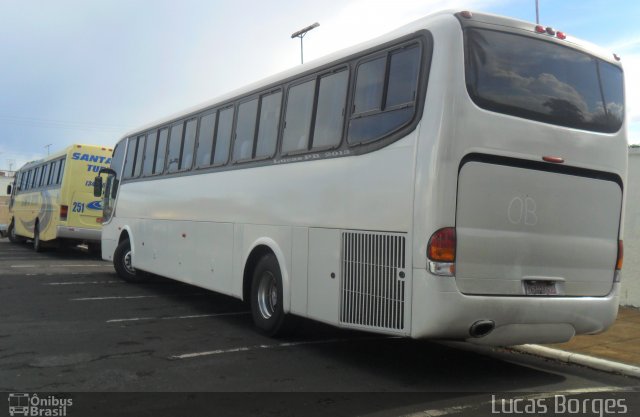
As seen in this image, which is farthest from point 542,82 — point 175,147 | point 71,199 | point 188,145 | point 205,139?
point 71,199

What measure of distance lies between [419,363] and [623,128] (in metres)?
3.43

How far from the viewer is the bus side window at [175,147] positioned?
35.9ft

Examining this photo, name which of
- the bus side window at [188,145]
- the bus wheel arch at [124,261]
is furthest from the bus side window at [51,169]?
the bus side window at [188,145]

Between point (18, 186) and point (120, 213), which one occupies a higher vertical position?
point (18, 186)

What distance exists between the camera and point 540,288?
589 cm

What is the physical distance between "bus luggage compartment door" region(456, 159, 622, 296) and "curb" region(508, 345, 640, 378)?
3.28ft

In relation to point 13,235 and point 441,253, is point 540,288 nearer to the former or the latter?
point 441,253

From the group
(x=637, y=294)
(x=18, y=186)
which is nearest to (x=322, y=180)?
(x=637, y=294)

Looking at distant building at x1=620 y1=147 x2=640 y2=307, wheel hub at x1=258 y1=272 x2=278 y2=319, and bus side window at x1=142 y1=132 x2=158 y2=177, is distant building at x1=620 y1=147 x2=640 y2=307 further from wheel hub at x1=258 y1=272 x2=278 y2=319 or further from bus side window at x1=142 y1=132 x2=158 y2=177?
bus side window at x1=142 y1=132 x2=158 y2=177

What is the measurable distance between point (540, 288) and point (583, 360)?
183cm

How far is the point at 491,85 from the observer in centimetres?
573

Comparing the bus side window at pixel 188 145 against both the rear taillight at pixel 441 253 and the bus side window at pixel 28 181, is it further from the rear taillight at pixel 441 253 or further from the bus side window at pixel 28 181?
the bus side window at pixel 28 181

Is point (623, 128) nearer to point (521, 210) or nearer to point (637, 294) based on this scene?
point (521, 210)

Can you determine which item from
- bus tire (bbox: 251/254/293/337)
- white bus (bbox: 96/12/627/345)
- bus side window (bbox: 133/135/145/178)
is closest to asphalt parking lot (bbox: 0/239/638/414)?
bus tire (bbox: 251/254/293/337)
